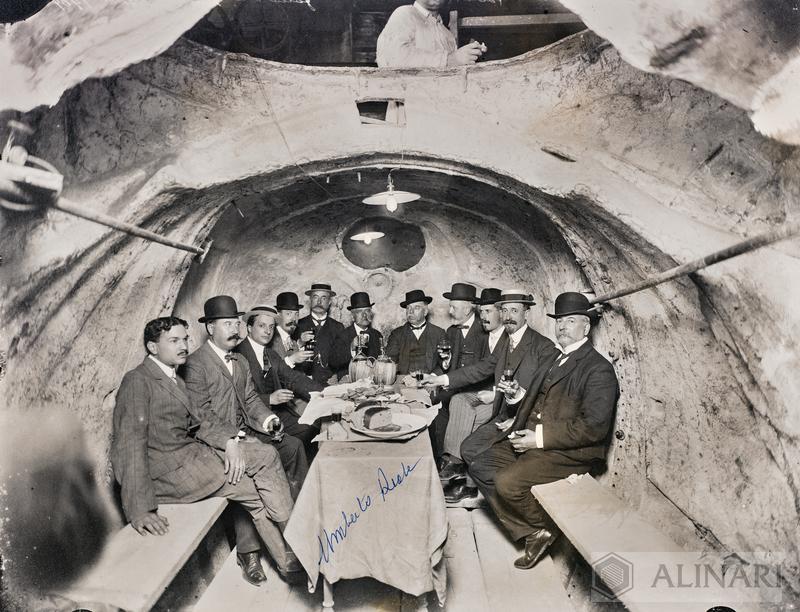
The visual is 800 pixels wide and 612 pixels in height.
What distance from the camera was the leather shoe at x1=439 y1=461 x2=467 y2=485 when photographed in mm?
4680

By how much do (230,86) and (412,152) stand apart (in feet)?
4.61

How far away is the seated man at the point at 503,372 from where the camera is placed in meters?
4.52

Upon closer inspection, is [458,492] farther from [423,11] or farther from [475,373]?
[423,11]

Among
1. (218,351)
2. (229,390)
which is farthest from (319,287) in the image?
(229,390)

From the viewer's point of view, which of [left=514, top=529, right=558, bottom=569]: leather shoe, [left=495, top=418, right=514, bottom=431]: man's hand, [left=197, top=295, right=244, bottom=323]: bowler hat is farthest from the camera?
[left=495, top=418, right=514, bottom=431]: man's hand

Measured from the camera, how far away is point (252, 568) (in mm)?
3455

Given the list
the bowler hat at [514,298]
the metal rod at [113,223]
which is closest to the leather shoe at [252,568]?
the metal rod at [113,223]

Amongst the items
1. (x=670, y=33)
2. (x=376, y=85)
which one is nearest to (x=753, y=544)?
(x=670, y=33)

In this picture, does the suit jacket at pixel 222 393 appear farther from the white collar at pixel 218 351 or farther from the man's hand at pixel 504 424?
the man's hand at pixel 504 424

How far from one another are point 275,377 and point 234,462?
1502 mm

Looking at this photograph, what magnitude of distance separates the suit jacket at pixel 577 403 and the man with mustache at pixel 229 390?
1953 mm

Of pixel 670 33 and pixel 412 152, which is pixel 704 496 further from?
pixel 412 152

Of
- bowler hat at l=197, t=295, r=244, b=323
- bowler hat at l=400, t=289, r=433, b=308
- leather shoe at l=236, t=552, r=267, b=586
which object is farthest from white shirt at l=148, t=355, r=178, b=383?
bowler hat at l=400, t=289, r=433, b=308
